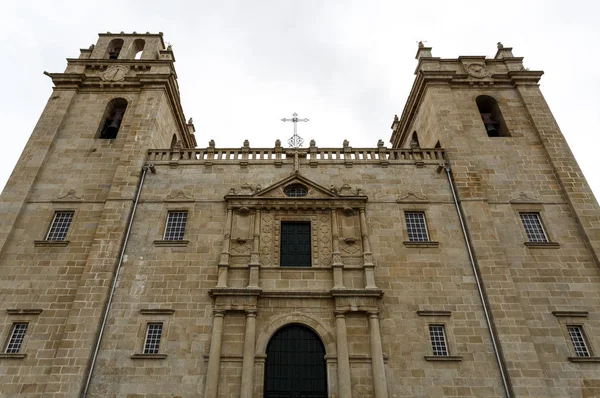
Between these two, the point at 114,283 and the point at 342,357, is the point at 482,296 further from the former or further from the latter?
the point at 114,283

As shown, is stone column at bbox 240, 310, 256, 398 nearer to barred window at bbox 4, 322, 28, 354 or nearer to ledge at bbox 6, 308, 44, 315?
ledge at bbox 6, 308, 44, 315

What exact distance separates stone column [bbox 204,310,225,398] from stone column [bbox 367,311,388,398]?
588cm

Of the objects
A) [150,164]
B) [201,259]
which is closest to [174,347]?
[201,259]

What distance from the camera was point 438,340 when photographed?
17469 mm

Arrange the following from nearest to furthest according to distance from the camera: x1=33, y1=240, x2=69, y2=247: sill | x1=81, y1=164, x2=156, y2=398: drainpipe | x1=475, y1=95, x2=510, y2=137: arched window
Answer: x1=81, y1=164, x2=156, y2=398: drainpipe → x1=33, y1=240, x2=69, y2=247: sill → x1=475, y1=95, x2=510, y2=137: arched window

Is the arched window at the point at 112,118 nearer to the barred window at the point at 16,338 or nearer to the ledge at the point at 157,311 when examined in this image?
the barred window at the point at 16,338

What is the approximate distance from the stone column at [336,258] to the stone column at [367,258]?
1055 mm

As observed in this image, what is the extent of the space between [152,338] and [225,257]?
4334 mm

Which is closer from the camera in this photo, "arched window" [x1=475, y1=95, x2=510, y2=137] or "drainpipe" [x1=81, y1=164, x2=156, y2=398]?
"drainpipe" [x1=81, y1=164, x2=156, y2=398]

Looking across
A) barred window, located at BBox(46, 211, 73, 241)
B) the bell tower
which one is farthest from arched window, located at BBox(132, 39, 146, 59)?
barred window, located at BBox(46, 211, 73, 241)

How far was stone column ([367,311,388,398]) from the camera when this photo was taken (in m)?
15.9

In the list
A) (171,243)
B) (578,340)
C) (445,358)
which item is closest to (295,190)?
(171,243)

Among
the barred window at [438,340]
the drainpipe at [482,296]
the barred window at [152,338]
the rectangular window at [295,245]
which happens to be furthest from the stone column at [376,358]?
the barred window at [152,338]

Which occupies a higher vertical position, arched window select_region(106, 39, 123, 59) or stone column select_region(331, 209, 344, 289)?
arched window select_region(106, 39, 123, 59)
